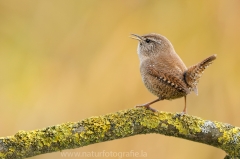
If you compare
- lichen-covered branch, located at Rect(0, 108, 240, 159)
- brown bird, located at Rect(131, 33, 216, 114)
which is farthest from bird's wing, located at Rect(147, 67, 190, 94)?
lichen-covered branch, located at Rect(0, 108, 240, 159)

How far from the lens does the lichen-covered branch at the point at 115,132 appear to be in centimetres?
181

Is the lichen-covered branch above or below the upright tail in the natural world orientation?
below

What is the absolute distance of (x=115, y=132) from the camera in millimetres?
1970

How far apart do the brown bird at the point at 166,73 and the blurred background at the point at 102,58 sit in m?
0.87

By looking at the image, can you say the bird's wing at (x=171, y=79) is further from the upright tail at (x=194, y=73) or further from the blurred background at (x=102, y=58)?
the blurred background at (x=102, y=58)

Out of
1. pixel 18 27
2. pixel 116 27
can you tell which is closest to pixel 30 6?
pixel 18 27

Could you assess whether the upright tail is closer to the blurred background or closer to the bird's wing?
the bird's wing

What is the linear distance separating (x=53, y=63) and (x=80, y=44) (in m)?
0.32

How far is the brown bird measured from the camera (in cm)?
232

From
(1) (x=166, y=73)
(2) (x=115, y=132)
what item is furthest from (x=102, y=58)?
(2) (x=115, y=132)

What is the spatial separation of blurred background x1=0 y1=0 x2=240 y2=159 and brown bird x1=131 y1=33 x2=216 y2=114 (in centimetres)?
87

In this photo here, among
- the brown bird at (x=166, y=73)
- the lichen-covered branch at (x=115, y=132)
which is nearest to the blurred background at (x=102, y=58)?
the brown bird at (x=166, y=73)

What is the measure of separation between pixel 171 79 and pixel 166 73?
65 mm

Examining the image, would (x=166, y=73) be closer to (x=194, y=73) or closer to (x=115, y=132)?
(x=194, y=73)
